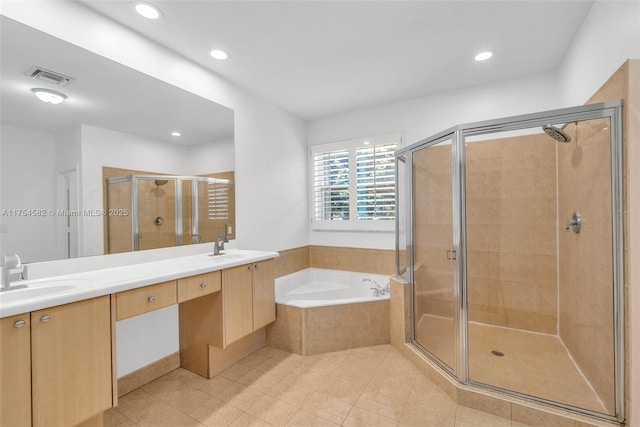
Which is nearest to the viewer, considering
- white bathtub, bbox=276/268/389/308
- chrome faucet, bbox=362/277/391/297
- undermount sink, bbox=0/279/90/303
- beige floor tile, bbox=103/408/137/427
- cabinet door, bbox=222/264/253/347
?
undermount sink, bbox=0/279/90/303

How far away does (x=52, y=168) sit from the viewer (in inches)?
59.5

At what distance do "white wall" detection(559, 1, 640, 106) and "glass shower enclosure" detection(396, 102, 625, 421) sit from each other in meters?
0.28

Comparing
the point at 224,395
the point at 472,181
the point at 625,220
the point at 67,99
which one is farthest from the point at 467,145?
the point at 67,99

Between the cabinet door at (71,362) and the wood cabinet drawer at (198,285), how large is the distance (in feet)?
1.26

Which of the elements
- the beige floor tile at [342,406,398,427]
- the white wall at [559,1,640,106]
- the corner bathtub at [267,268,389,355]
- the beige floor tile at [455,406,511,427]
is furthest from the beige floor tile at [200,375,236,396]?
the white wall at [559,1,640,106]

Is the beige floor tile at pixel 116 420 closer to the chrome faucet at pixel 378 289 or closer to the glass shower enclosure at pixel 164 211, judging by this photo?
the glass shower enclosure at pixel 164 211

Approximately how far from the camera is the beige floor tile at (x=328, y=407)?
1.62m

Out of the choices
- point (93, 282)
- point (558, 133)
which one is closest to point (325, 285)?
point (93, 282)

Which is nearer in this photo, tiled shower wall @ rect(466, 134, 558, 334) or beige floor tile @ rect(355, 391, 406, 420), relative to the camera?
beige floor tile @ rect(355, 391, 406, 420)

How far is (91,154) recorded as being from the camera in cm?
168

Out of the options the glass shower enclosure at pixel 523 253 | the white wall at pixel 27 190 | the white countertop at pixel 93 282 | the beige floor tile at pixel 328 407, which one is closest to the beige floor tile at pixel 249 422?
the beige floor tile at pixel 328 407

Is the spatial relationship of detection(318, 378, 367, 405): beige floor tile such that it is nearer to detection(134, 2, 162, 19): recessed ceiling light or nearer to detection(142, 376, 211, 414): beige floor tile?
detection(142, 376, 211, 414): beige floor tile

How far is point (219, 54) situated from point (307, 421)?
2.60 metres

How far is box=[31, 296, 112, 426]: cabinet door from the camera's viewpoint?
108 cm
